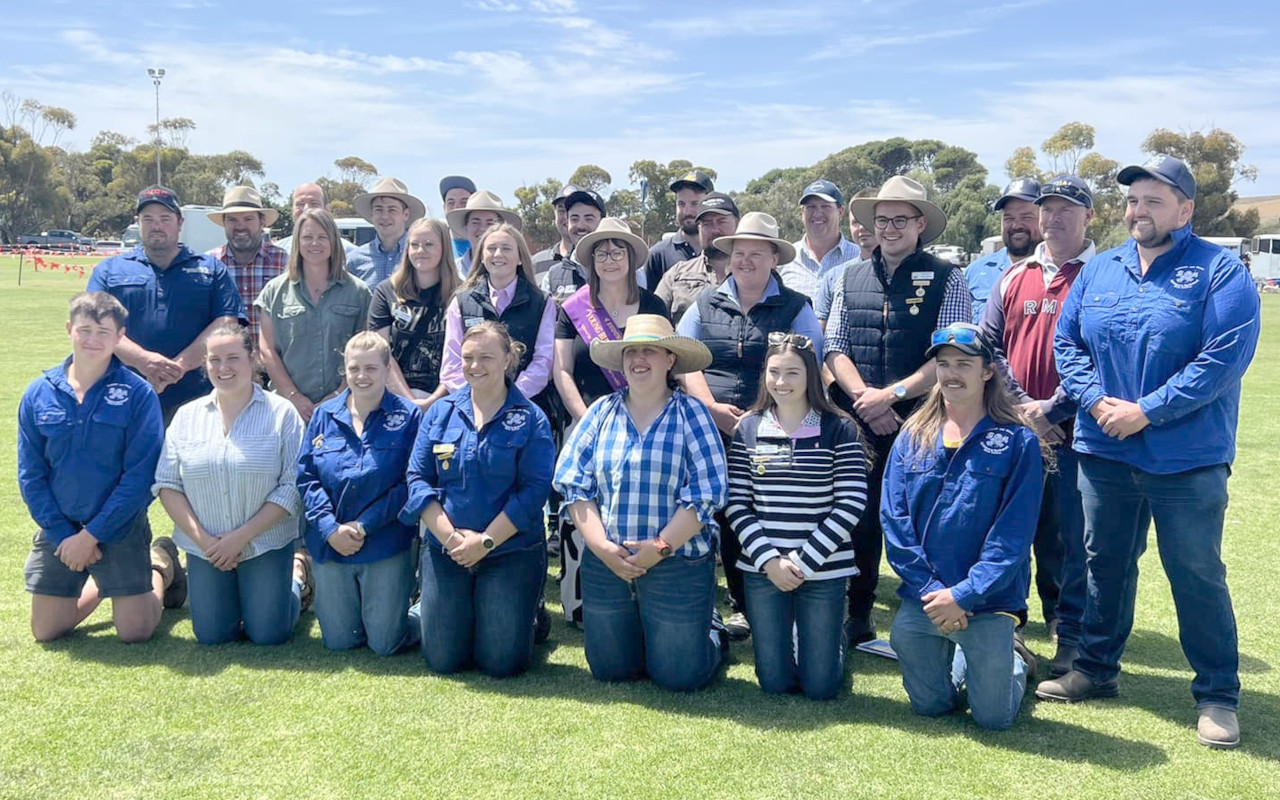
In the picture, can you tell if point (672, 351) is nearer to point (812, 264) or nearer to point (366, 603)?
point (366, 603)

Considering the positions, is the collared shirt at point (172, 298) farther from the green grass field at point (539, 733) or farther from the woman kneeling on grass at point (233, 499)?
the green grass field at point (539, 733)

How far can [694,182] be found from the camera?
26.7ft

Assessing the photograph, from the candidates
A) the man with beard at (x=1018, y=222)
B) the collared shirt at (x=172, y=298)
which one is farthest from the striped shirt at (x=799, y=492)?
the collared shirt at (x=172, y=298)

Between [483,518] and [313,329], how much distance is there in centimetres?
205

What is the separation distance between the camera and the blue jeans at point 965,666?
13.7ft

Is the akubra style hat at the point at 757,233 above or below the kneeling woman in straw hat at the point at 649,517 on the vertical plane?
above

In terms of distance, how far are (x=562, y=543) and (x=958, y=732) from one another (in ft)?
7.69

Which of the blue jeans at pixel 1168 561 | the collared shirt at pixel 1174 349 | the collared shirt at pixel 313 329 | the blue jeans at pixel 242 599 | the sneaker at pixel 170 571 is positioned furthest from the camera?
the collared shirt at pixel 313 329

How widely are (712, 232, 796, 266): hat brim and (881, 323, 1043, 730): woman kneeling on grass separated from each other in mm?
1306

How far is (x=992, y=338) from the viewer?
543cm

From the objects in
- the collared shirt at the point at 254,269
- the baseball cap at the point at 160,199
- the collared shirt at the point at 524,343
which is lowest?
the collared shirt at the point at 524,343

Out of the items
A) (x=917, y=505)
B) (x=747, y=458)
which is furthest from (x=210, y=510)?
(x=917, y=505)

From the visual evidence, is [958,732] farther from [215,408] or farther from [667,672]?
[215,408]

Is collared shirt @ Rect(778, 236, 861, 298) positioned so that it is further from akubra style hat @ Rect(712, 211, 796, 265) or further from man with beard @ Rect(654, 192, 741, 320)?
akubra style hat @ Rect(712, 211, 796, 265)
